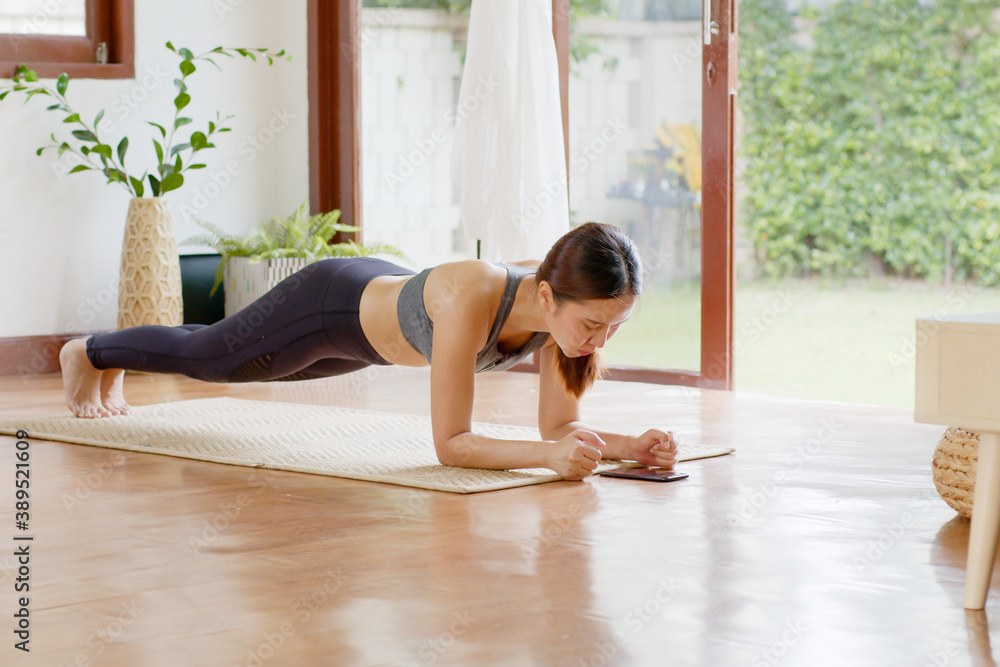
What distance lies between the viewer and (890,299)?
26.0 feet

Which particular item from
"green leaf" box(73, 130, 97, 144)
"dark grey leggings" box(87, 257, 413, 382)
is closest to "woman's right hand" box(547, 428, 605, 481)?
"dark grey leggings" box(87, 257, 413, 382)

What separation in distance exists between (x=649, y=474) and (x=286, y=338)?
32.2 inches

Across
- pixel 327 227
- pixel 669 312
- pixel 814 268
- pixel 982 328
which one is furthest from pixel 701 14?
pixel 814 268

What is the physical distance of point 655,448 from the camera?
8.04ft

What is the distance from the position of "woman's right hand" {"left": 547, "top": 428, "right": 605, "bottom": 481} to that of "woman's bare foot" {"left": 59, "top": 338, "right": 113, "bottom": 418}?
1.31 metres

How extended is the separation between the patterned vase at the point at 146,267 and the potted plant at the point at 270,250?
1.23 feet

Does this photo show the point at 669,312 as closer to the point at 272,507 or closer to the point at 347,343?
the point at 347,343

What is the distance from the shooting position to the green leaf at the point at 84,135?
4320 mm

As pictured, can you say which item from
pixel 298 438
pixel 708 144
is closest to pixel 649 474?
pixel 298 438

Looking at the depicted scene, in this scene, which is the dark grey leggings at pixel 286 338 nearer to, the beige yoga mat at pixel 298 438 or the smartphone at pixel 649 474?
the beige yoga mat at pixel 298 438

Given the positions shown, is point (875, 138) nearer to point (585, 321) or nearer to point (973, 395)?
point (585, 321)

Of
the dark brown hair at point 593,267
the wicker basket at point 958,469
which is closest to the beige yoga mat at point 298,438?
the dark brown hair at point 593,267

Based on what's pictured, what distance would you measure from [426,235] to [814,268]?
12.5 ft

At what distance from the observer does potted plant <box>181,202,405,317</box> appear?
15.3 ft
